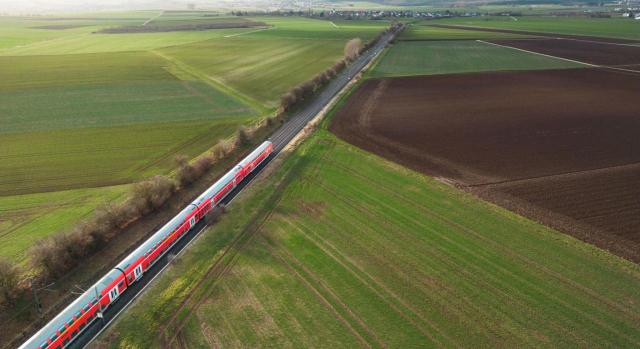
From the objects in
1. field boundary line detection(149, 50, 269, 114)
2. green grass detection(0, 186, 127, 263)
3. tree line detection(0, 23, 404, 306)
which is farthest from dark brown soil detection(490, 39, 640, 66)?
green grass detection(0, 186, 127, 263)

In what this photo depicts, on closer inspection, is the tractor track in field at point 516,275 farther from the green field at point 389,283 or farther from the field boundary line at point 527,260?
the green field at point 389,283

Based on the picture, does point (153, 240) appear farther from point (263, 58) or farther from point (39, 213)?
point (263, 58)

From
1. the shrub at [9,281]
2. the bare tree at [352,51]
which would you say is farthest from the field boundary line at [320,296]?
the bare tree at [352,51]

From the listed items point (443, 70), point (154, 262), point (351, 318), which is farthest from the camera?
point (443, 70)

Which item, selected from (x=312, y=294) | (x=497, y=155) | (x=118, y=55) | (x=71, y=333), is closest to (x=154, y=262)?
(x=71, y=333)

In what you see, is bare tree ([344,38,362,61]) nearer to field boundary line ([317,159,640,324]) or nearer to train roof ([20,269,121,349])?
field boundary line ([317,159,640,324])

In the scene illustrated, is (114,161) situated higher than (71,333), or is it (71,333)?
(114,161)

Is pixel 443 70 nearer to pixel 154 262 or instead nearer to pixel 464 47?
pixel 464 47
